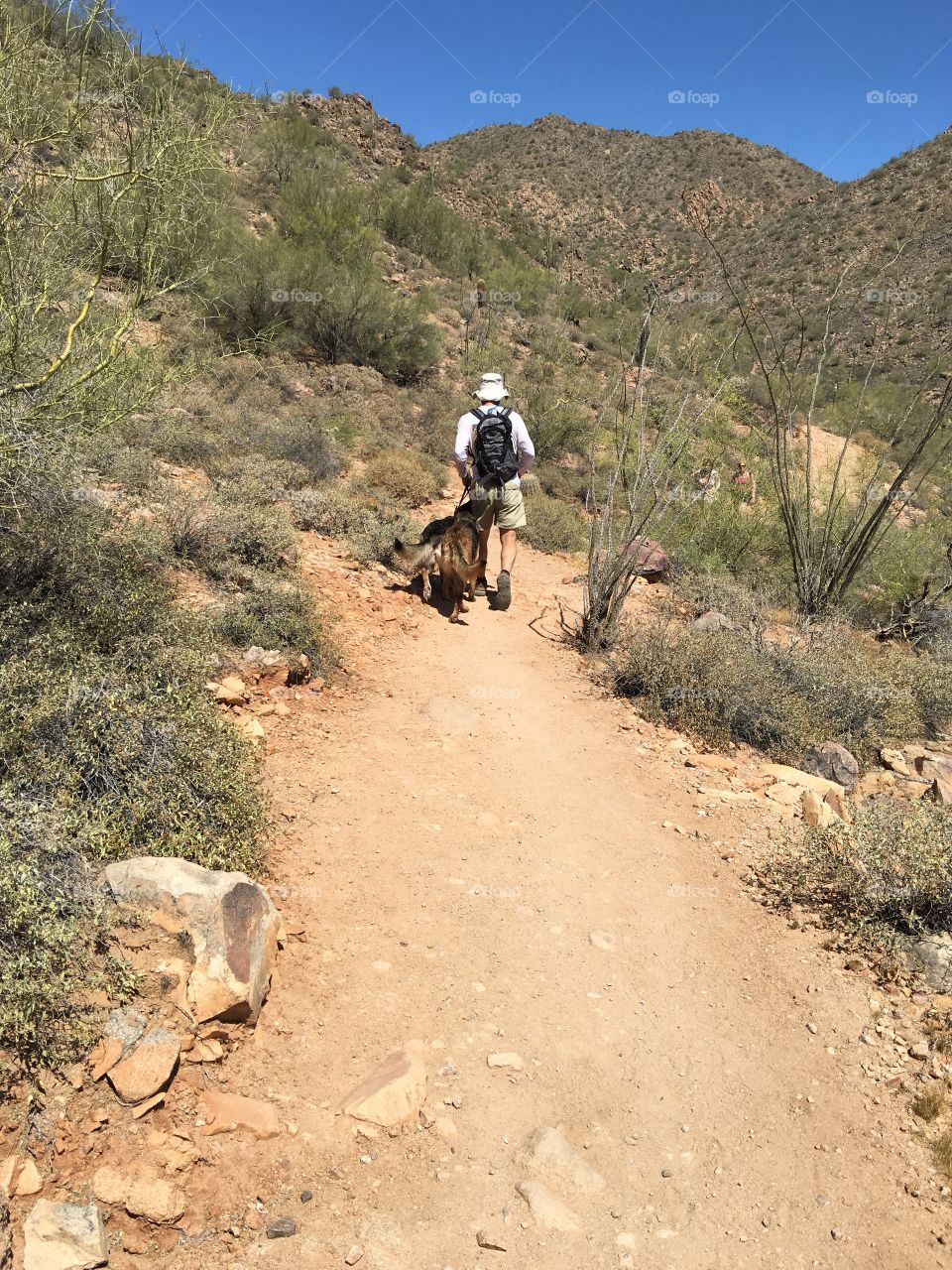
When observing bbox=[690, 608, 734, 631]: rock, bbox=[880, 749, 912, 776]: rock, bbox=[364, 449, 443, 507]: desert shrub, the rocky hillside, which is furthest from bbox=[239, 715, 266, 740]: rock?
the rocky hillside

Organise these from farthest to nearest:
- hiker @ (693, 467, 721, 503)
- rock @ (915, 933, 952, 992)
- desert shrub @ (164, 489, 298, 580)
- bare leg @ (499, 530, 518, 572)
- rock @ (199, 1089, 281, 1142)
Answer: hiker @ (693, 467, 721, 503)
bare leg @ (499, 530, 518, 572)
desert shrub @ (164, 489, 298, 580)
rock @ (915, 933, 952, 992)
rock @ (199, 1089, 281, 1142)

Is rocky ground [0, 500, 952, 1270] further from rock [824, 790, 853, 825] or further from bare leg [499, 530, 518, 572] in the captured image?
bare leg [499, 530, 518, 572]

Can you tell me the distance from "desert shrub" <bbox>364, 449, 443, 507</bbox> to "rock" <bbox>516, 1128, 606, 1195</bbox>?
762 cm

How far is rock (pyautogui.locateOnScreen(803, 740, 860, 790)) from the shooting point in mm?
4863

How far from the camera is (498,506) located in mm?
6656

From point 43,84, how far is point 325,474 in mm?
5448

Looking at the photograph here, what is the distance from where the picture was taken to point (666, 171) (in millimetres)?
45469

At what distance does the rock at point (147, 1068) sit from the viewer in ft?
6.70

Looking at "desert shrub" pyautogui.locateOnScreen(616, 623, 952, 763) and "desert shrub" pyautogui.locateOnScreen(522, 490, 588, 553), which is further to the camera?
"desert shrub" pyautogui.locateOnScreen(522, 490, 588, 553)

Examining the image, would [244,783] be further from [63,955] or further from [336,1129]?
[336,1129]

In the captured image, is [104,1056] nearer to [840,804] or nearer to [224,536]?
[840,804]

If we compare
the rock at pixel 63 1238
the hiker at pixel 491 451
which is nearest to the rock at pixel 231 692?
the rock at pixel 63 1238

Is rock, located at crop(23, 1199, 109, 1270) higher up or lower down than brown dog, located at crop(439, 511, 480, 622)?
lower down

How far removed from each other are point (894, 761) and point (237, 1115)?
487cm
